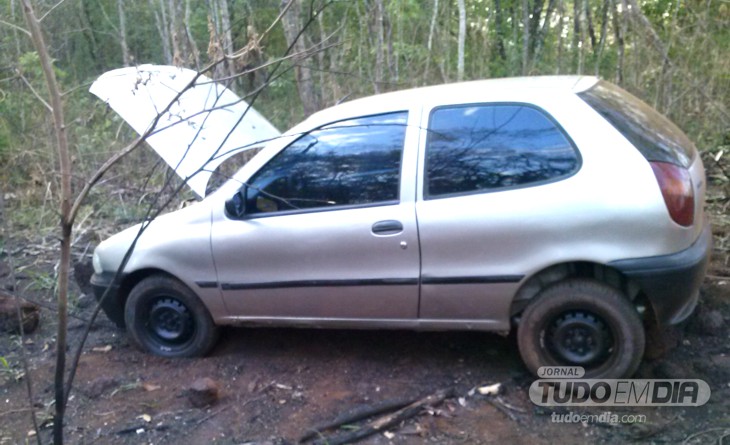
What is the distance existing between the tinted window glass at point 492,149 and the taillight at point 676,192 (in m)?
0.46

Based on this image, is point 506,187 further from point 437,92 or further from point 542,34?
point 542,34

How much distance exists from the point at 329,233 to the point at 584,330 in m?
1.58

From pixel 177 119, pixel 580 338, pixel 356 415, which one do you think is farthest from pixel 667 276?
pixel 177 119

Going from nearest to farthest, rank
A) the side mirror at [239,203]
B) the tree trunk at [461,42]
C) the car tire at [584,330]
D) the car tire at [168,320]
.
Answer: the car tire at [584,330], the side mirror at [239,203], the car tire at [168,320], the tree trunk at [461,42]

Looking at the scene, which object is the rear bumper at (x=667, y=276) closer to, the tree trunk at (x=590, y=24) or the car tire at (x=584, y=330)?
the car tire at (x=584, y=330)

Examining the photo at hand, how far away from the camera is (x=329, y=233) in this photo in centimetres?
478

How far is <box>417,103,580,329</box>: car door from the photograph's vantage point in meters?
4.40

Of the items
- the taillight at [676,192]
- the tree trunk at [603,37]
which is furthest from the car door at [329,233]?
the tree trunk at [603,37]

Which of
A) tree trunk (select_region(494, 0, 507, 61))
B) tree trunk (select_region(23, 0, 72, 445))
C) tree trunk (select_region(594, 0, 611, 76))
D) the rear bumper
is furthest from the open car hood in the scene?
tree trunk (select_region(494, 0, 507, 61))

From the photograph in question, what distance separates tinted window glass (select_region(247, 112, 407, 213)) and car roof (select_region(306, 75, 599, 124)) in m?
0.07

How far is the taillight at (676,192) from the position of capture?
166 inches

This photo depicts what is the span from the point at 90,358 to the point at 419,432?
8.81ft

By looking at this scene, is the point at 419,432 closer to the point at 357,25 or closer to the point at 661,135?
the point at 661,135

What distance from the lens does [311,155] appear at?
5.04m
